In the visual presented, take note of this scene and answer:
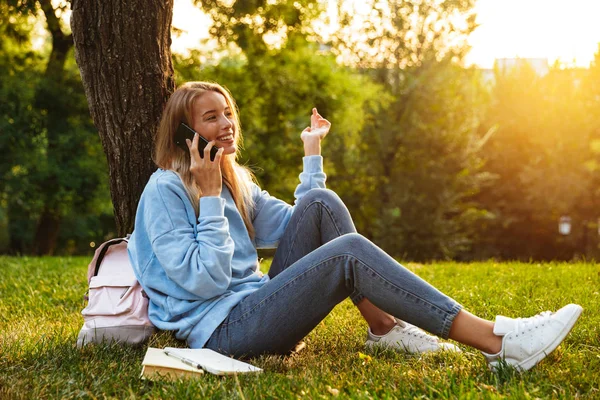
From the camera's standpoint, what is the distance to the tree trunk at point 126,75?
14.1 feet

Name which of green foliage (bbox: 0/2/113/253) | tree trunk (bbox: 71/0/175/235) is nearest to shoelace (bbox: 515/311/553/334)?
tree trunk (bbox: 71/0/175/235)

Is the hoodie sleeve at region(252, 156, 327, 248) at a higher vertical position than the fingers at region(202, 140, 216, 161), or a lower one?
lower

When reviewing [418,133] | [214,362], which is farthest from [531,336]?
[418,133]

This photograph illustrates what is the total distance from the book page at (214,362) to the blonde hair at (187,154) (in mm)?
725

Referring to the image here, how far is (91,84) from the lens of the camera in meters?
4.45

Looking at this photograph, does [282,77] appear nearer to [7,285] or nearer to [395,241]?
[395,241]

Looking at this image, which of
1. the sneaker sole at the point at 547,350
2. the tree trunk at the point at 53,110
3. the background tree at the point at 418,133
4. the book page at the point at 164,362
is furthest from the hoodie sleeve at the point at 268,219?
the background tree at the point at 418,133

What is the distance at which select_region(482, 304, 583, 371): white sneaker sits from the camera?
2.97 metres

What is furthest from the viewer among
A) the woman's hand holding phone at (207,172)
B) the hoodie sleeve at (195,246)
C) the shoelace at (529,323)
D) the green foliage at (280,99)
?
the green foliage at (280,99)

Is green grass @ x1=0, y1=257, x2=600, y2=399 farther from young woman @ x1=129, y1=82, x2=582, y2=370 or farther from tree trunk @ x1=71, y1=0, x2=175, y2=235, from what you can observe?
tree trunk @ x1=71, y1=0, x2=175, y2=235

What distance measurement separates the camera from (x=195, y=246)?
127 inches

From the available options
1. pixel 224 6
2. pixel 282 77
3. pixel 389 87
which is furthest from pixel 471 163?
pixel 224 6

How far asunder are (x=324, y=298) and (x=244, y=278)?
20.7 inches

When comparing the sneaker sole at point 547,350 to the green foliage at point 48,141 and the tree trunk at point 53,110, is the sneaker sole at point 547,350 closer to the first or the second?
the green foliage at point 48,141
